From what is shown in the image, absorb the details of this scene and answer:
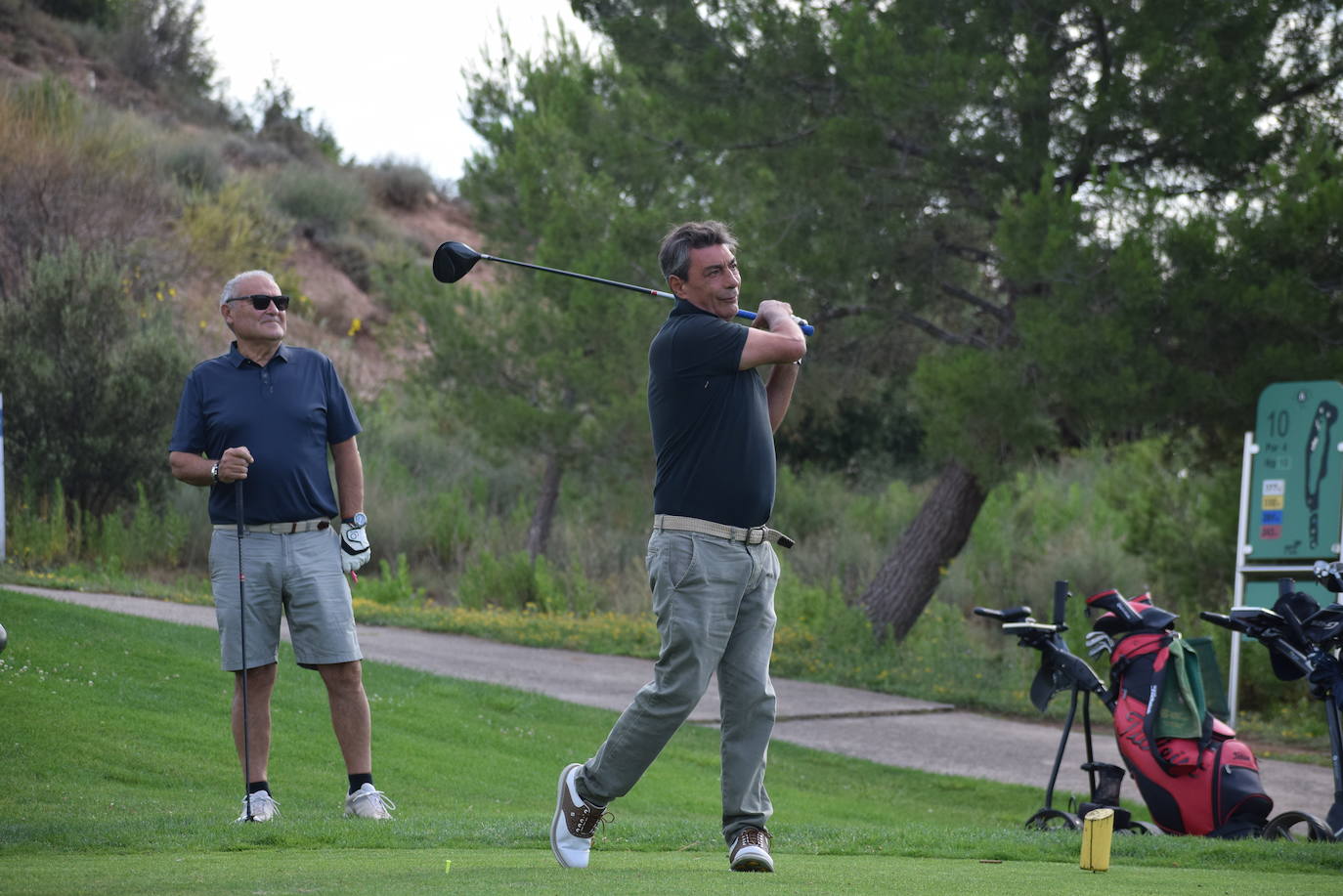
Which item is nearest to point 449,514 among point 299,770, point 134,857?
point 299,770

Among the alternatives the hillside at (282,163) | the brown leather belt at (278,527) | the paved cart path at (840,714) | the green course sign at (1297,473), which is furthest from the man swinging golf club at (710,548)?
the hillside at (282,163)

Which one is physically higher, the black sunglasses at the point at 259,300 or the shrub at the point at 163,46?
the shrub at the point at 163,46

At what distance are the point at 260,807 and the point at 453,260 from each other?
7.82ft

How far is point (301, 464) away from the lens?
6.60 metres

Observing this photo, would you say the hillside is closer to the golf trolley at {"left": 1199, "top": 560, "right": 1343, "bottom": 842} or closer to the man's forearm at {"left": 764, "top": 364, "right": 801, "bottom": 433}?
the golf trolley at {"left": 1199, "top": 560, "right": 1343, "bottom": 842}

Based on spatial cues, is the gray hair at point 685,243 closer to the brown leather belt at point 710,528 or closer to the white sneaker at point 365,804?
the brown leather belt at point 710,528

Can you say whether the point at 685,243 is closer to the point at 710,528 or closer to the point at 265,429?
the point at 710,528

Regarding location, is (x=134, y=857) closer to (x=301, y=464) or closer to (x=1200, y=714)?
(x=301, y=464)

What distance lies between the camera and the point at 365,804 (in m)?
6.70

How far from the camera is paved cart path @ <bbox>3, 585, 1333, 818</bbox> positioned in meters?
10.7

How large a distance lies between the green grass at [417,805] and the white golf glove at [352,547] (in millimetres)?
1070

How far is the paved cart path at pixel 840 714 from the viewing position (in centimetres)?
1067

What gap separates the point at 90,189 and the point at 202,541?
8978mm

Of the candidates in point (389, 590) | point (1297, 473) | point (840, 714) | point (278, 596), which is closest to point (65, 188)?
point (389, 590)
